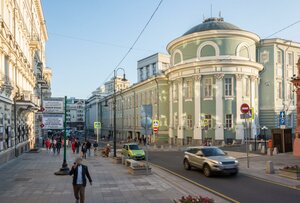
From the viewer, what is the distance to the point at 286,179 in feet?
50.4

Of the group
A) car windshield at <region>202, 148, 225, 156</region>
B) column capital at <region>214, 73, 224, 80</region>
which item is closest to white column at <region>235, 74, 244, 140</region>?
column capital at <region>214, 73, 224, 80</region>

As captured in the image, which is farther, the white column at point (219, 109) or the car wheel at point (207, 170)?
the white column at point (219, 109)

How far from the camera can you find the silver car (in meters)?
15.9

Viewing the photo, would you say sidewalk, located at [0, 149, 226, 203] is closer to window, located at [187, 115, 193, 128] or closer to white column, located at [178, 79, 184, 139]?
window, located at [187, 115, 193, 128]

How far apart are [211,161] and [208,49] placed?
30327mm

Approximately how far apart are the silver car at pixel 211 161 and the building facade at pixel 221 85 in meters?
20.2

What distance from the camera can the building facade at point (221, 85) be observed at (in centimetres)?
4334

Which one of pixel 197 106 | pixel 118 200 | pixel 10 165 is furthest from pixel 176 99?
pixel 118 200

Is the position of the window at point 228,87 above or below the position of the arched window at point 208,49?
below

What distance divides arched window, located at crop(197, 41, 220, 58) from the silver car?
2756 centimetres

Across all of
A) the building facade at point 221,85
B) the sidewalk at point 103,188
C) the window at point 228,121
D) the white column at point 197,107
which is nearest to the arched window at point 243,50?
the building facade at point 221,85

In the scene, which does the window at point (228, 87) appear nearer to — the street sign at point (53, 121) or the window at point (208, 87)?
the window at point (208, 87)

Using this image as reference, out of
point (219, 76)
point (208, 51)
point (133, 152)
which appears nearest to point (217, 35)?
point (208, 51)

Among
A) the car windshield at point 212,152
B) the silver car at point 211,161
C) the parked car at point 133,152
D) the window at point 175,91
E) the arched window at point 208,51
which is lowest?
the parked car at point 133,152
